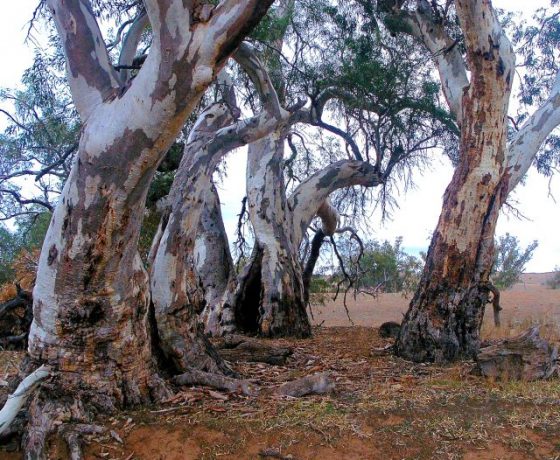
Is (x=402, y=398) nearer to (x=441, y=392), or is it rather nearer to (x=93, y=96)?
(x=441, y=392)

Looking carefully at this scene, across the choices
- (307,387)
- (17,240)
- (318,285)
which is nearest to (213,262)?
(307,387)

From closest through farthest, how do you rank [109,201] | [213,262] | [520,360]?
[109,201], [520,360], [213,262]

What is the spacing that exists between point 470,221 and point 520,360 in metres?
2.01

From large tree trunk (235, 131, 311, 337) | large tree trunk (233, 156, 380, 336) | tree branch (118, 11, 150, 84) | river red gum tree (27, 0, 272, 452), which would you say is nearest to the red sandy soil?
large tree trunk (233, 156, 380, 336)

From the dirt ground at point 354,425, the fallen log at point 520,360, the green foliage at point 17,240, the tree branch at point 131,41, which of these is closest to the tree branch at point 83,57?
the tree branch at point 131,41

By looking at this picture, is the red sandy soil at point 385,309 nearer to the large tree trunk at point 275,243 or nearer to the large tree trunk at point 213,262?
the large tree trunk at point 275,243

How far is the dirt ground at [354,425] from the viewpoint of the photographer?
4.06 meters

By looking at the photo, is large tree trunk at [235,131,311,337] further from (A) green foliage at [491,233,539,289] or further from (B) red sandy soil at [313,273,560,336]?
(A) green foliage at [491,233,539,289]

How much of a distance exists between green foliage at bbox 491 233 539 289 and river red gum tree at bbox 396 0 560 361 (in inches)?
835

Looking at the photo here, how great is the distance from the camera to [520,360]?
5.75 metres

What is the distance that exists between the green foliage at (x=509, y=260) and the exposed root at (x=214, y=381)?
24010 millimetres

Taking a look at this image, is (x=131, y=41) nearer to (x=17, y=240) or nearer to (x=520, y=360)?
(x=520, y=360)

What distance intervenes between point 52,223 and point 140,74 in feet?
4.46

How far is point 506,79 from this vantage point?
7.45 m
